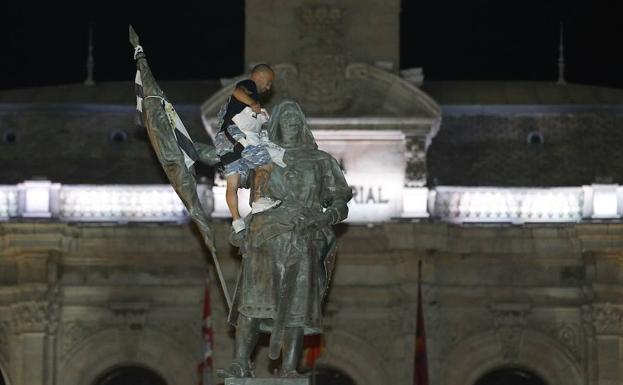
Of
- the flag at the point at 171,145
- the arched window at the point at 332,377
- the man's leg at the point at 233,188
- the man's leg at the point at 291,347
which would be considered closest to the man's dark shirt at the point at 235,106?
the flag at the point at 171,145

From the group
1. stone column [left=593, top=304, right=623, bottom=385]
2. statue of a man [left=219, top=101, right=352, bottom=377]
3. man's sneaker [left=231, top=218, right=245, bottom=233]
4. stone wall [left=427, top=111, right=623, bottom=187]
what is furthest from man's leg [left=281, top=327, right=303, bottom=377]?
stone wall [left=427, top=111, right=623, bottom=187]

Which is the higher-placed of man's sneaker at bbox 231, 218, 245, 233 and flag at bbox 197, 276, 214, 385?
flag at bbox 197, 276, 214, 385

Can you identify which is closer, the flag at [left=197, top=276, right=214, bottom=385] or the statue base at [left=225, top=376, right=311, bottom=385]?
the statue base at [left=225, top=376, right=311, bottom=385]

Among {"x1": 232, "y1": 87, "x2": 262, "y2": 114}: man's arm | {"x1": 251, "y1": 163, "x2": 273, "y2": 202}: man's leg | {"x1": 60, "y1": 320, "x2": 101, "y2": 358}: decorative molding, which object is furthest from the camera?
{"x1": 60, "y1": 320, "x2": 101, "y2": 358}: decorative molding

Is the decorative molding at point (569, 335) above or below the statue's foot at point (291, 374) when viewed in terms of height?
above

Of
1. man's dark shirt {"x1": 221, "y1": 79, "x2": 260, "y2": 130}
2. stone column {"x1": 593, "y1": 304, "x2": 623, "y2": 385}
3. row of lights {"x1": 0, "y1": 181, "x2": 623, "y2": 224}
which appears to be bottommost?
man's dark shirt {"x1": 221, "y1": 79, "x2": 260, "y2": 130}

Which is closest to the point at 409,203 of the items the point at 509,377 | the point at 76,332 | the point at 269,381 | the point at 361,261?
the point at 361,261

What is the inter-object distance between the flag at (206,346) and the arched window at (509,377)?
7226mm

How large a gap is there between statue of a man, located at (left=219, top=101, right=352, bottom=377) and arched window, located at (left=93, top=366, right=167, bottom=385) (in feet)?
124

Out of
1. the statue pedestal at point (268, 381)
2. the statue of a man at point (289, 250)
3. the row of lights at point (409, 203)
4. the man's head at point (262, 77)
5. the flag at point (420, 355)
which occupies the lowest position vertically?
the statue pedestal at point (268, 381)

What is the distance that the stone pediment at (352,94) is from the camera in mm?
66875

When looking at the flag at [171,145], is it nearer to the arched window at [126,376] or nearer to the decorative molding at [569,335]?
the arched window at [126,376]

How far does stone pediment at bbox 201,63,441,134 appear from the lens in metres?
66.9

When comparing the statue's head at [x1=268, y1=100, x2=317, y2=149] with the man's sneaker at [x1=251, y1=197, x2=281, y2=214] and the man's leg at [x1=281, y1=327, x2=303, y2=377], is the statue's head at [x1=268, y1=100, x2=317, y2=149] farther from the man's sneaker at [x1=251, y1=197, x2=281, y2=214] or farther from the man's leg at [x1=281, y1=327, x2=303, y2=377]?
the man's leg at [x1=281, y1=327, x2=303, y2=377]
